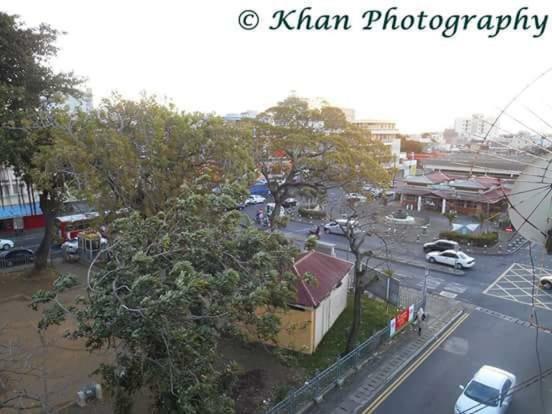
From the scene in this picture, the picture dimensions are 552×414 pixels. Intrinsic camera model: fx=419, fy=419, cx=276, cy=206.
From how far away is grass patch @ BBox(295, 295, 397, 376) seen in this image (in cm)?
1310

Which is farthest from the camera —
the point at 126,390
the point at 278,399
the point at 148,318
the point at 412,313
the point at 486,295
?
the point at 486,295

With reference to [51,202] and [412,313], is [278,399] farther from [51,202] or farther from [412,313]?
[51,202]

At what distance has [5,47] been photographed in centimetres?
1750

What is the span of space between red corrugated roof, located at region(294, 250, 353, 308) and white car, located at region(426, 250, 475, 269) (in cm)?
901

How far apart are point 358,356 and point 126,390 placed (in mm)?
7205

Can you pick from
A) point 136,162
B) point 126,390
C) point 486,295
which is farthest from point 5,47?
point 486,295

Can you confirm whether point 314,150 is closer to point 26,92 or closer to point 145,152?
point 145,152

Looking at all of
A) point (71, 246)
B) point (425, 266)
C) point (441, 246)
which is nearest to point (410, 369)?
point (425, 266)

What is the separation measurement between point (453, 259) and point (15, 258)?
24.1 meters

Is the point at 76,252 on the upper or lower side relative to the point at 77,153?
lower

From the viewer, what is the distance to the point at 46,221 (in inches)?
823

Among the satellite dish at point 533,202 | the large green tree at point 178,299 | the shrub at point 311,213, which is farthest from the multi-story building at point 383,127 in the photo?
the satellite dish at point 533,202

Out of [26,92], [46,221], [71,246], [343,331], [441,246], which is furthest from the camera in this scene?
[441,246]

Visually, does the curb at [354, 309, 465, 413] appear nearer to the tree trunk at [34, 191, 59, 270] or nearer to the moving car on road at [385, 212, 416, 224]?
the moving car on road at [385, 212, 416, 224]
